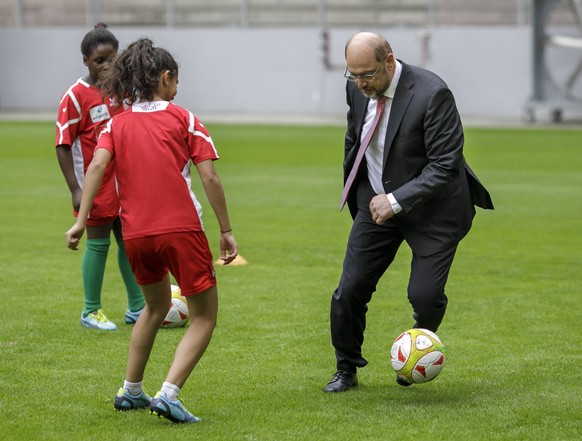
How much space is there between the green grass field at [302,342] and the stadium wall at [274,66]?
28.0 m

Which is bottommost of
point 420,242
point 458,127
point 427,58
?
point 427,58

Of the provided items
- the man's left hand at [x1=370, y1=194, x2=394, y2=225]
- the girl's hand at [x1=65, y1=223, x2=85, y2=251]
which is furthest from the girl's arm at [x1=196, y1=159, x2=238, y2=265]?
the man's left hand at [x1=370, y1=194, x2=394, y2=225]

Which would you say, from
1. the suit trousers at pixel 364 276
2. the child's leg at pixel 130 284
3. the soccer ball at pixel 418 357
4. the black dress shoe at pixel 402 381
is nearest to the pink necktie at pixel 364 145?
the suit trousers at pixel 364 276

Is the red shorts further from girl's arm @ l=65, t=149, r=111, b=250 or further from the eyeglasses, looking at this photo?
the eyeglasses

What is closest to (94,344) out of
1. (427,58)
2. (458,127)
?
(458,127)

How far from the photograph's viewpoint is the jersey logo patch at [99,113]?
25.5ft

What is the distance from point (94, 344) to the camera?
7453 mm

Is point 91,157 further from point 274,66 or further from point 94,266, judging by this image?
point 274,66

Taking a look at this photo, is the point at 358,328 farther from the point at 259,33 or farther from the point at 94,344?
the point at 259,33

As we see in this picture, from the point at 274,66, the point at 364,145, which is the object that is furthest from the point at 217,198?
the point at 274,66

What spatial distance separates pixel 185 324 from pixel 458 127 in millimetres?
2938

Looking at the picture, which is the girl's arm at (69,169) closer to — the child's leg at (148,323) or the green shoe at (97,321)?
the green shoe at (97,321)

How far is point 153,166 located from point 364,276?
57.3 inches

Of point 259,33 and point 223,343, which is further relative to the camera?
point 259,33
